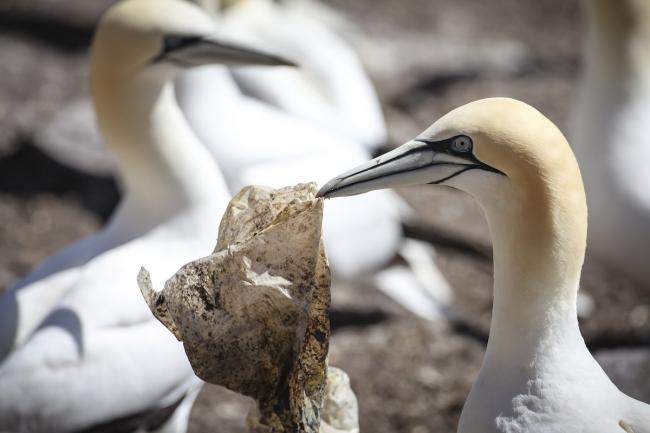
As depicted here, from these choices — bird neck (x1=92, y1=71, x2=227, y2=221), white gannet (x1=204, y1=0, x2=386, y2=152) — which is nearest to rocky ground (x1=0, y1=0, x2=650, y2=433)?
white gannet (x1=204, y1=0, x2=386, y2=152)

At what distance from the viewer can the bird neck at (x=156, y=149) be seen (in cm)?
334

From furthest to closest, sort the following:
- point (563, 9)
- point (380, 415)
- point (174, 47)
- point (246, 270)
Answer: point (563, 9), point (380, 415), point (174, 47), point (246, 270)

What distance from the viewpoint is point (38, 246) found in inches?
202

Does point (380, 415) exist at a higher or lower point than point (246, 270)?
lower

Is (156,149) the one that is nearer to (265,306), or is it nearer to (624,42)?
(265,306)

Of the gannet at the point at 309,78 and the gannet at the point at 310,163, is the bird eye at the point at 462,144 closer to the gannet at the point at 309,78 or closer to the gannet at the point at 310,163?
the gannet at the point at 310,163

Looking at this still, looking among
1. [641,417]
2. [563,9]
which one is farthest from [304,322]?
[563,9]

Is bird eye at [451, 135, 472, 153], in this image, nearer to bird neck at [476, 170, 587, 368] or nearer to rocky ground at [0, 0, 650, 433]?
bird neck at [476, 170, 587, 368]

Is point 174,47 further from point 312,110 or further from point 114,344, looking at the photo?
point 312,110

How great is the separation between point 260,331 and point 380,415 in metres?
2.03

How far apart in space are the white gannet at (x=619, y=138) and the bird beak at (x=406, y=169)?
200 centimetres

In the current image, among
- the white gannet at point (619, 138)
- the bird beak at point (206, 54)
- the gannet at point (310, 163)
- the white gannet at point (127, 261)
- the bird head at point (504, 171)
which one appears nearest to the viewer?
the bird head at point (504, 171)

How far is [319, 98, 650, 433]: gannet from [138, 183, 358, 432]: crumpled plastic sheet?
133 mm

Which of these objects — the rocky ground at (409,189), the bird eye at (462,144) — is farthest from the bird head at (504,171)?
the rocky ground at (409,189)
